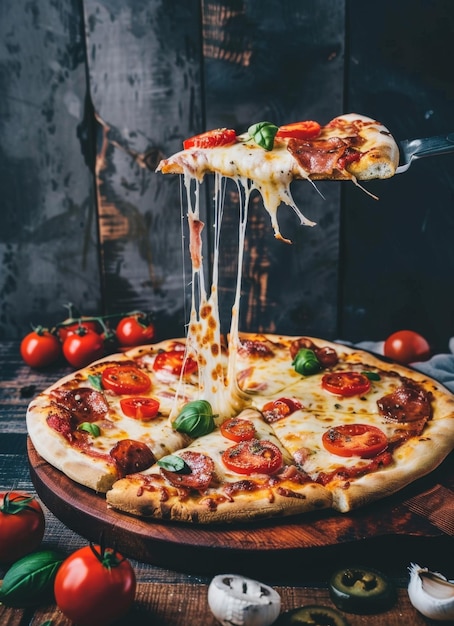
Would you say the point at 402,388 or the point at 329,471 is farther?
the point at 402,388

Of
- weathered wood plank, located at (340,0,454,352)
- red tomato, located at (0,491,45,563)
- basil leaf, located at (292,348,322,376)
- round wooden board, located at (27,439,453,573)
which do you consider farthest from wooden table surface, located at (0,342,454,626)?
weathered wood plank, located at (340,0,454,352)

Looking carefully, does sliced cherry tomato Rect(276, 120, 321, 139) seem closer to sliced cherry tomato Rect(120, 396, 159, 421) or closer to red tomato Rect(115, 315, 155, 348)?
sliced cherry tomato Rect(120, 396, 159, 421)

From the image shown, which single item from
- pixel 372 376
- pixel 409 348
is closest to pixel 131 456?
pixel 372 376

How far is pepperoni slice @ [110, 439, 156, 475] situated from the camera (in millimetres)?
3824

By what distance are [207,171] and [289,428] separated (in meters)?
1.59

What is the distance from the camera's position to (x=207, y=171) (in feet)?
14.4

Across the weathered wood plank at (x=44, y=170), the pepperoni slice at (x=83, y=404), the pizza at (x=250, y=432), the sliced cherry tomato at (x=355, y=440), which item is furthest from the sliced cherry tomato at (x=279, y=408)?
the weathered wood plank at (x=44, y=170)

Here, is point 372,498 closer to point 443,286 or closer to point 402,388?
point 402,388

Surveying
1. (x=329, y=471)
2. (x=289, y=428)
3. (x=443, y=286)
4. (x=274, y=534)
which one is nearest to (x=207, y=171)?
(x=289, y=428)

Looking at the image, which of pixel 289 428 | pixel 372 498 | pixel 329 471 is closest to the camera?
pixel 372 498

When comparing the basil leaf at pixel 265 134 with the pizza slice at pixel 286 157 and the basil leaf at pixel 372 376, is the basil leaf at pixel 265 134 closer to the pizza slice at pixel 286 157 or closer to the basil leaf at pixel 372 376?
the pizza slice at pixel 286 157

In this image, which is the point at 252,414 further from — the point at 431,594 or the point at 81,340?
the point at 81,340

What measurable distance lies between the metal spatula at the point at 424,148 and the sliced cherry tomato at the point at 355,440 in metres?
1.42

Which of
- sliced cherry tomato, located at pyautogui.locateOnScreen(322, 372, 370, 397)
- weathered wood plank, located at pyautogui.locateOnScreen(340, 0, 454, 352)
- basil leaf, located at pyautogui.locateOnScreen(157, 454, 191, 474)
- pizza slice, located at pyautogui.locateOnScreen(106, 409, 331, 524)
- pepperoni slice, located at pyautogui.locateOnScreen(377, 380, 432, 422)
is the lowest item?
pizza slice, located at pyautogui.locateOnScreen(106, 409, 331, 524)
